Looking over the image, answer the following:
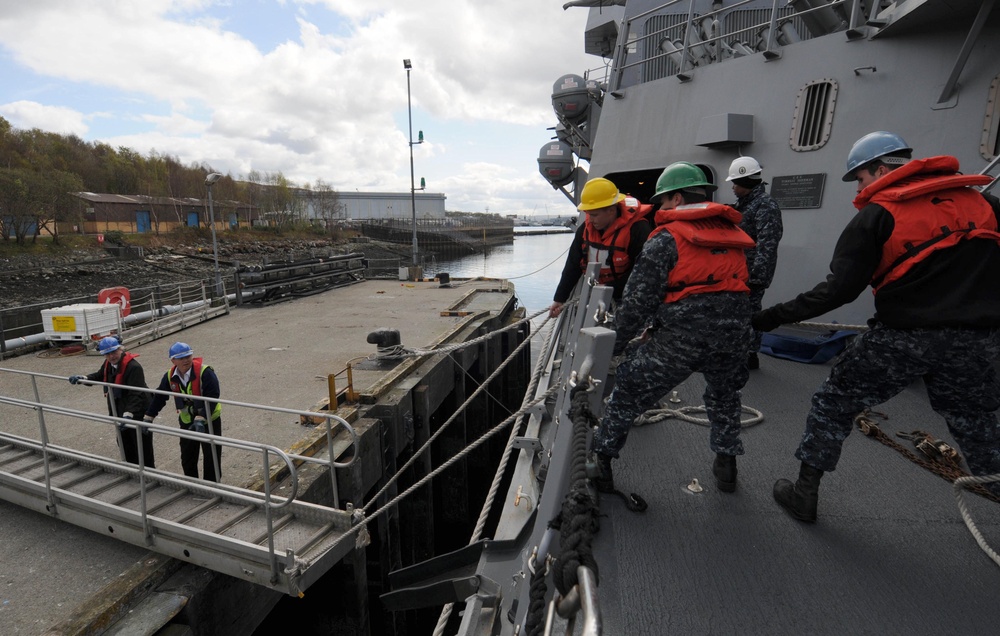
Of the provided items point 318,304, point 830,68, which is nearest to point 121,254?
point 318,304

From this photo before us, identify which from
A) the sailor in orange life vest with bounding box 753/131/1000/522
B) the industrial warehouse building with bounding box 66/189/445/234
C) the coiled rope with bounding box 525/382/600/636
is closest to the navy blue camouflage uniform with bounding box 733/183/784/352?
the sailor in orange life vest with bounding box 753/131/1000/522

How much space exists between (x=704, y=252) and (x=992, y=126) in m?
3.86

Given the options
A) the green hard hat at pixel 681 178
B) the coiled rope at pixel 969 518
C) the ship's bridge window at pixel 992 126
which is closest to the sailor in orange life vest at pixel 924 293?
the coiled rope at pixel 969 518

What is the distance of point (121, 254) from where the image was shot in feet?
124

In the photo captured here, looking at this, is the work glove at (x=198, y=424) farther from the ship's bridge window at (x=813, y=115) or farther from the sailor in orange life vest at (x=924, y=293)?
the ship's bridge window at (x=813, y=115)

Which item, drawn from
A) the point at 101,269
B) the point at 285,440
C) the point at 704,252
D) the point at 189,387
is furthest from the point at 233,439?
the point at 101,269

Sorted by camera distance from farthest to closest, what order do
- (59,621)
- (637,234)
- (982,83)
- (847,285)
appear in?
1. (982,83)
2. (637,234)
3. (59,621)
4. (847,285)

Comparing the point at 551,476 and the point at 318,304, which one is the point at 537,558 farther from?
the point at 318,304

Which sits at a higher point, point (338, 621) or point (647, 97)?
point (647, 97)

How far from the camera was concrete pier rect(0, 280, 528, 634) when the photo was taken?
336 centimetres

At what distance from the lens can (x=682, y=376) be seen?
8.75ft

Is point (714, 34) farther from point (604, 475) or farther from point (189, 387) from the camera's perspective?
point (189, 387)

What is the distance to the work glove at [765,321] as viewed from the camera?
8.66 feet

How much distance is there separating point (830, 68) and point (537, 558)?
230 inches
